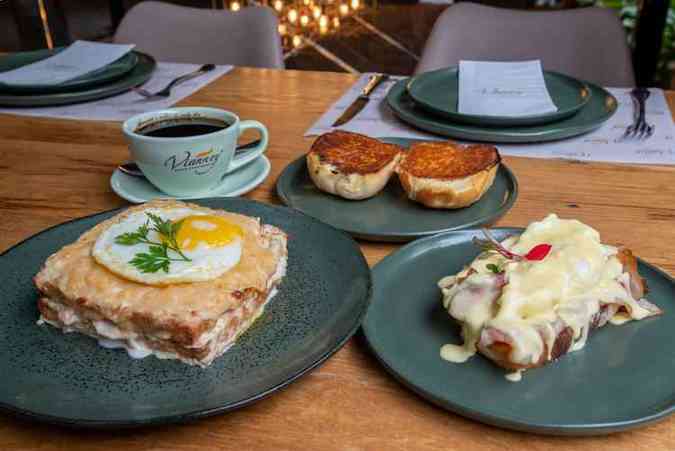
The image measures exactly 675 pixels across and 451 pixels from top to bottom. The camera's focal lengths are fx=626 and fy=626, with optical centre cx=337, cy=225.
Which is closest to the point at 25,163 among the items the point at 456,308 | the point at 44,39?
the point at 456,308

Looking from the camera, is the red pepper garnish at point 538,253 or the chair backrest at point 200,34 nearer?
the red pepper garnish at point 538,253

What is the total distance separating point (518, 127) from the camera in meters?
1.20

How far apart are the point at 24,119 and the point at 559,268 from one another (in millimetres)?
1200

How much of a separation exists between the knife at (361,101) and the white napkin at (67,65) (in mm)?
643

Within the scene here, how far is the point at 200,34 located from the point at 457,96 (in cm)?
103

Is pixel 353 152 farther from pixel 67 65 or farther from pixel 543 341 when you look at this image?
pixel 67 65

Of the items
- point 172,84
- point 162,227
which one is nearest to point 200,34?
point 172,84

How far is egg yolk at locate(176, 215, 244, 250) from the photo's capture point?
658 millimetres

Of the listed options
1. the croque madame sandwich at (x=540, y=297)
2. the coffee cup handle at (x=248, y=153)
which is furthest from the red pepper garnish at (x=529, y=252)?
the coffee cup handle at (x=248, y=153)

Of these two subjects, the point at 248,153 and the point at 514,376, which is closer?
the point at 514,376

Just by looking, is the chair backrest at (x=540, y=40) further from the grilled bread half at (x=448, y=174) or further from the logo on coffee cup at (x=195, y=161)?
the logo on coffee cup at (x=195, y=161)

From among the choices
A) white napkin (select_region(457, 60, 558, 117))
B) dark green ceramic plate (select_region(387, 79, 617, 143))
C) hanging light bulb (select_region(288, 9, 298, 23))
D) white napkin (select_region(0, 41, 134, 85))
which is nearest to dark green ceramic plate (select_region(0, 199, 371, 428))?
dark green ceramic plate (select_region(387, 79, 617, 143))

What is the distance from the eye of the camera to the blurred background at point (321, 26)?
10.3 feet

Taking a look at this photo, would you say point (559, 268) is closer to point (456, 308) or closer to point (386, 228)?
point (456, 308)
